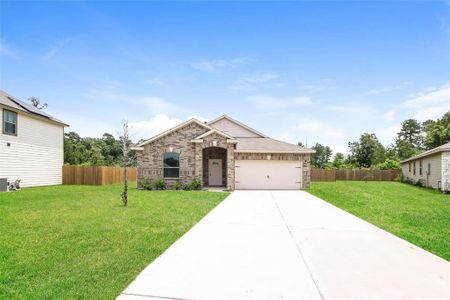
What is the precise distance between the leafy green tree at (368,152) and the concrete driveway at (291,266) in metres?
38.1

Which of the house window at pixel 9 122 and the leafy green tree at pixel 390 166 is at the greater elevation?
the house window at pixel 9 122

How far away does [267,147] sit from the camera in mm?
19594

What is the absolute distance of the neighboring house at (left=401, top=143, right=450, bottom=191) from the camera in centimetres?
1784

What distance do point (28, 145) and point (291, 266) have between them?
20.6m

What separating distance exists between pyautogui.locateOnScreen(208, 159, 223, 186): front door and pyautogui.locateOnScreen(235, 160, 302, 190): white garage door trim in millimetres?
2420

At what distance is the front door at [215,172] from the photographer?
2106cm

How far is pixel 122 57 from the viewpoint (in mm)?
15273

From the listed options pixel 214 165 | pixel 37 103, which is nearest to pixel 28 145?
pixel 214 165

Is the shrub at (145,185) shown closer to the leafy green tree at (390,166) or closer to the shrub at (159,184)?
the shrub at (159,184)

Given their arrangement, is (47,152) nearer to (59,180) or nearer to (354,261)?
(59,180)

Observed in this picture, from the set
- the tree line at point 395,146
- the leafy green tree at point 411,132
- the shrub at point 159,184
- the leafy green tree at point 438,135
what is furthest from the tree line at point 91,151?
the leafy green tree at point 411,132

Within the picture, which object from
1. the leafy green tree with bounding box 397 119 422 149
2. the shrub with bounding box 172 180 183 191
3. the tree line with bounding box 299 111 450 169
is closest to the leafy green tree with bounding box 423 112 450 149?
the tree line with bounding box 299 111 450 169

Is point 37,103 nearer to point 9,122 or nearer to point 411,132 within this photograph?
point 9,122

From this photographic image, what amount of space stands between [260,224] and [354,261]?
10.4 ft
